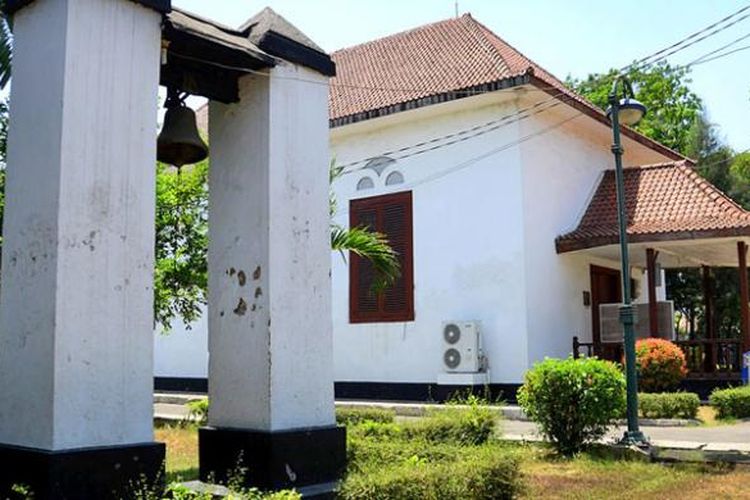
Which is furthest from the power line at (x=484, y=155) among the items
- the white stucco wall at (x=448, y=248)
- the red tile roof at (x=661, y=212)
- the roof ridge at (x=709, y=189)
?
the roof ridge at (x=709, y=189)

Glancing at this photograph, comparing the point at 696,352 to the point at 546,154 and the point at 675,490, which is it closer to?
the point at 546,154

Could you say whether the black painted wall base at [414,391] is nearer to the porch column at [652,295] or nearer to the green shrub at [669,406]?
the green shrub at [669,406]

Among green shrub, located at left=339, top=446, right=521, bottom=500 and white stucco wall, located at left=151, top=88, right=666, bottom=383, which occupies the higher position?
white stucco wall, located at left=151, top=88, right=666, bottom=383

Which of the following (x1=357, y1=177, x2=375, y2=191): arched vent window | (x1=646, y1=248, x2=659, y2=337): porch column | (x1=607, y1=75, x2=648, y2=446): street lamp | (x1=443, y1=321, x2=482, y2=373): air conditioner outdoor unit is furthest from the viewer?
(x1=357, y1=177, x2=375, y2=191): arched vent window

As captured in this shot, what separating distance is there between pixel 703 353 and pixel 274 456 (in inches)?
510

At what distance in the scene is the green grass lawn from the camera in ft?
23.2

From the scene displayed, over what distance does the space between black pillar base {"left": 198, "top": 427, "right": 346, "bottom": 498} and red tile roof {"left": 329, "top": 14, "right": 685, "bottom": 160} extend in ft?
33.4

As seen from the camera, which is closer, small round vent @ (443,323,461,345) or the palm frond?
the palm frond

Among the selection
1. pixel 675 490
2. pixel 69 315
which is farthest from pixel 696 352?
pixel 69 315

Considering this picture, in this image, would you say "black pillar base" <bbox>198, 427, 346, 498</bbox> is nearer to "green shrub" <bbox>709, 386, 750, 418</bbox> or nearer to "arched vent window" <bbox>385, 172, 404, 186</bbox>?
"green shrub" <bbox>709, 386, 750, 418</bbox>

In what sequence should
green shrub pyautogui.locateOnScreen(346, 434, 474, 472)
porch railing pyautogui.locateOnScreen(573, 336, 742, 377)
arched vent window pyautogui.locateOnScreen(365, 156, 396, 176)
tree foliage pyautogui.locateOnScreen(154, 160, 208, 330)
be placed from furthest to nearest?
arched vent window pyautogui.locateOnScreen(365, 156, 396, 176), porch railing pyautogui.locateOnScreen(573, 336, 742, 377), tree foliage pyautogui.locateOnScreen(154, 160, 208, 330), green shrub pyautogui.locateOnScreen(346, 434, 474, 472)

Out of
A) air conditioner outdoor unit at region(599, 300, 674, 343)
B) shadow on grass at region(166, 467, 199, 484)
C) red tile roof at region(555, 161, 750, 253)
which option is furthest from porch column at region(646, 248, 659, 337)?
shadow on grass at region(166, 467, 199, 484)

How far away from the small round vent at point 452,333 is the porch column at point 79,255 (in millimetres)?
10733

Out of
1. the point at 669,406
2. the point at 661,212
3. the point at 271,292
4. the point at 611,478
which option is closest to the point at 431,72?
the point at 661,212
